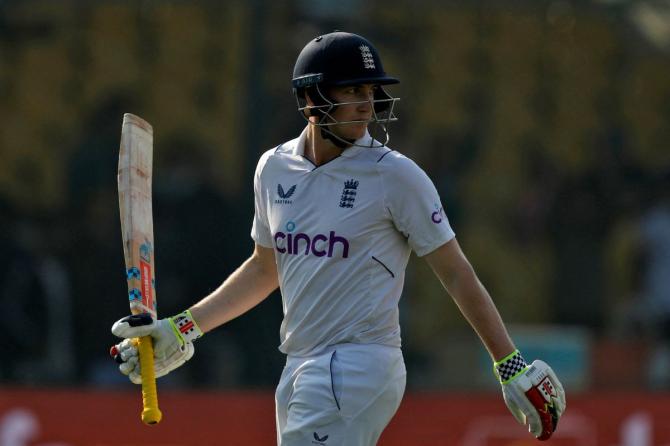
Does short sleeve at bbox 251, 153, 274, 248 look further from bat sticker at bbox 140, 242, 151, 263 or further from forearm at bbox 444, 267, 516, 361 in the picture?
forearm at bbox 444, 267, 516, 361

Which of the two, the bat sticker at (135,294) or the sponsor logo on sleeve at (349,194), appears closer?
the sponsor logo on sleeve at (349,194)

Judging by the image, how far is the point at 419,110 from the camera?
30.9ft

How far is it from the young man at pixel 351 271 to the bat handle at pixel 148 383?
0.04m

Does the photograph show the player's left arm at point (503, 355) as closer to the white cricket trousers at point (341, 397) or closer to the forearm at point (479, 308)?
the forearm at point (479, 308)

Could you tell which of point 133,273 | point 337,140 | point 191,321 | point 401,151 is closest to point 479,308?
point 337,140

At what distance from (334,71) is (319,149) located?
25 centimetres

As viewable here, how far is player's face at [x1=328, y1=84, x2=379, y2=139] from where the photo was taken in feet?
13.7

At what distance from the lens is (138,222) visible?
4391 mm

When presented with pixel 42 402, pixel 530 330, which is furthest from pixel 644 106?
pixel 42 402

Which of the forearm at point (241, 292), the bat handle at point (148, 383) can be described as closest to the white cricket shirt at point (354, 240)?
the forearm at point (241, 292)

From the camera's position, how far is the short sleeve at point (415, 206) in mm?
4043

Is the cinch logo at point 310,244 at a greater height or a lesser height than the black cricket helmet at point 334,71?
lesser

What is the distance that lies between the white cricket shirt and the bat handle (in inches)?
16.6

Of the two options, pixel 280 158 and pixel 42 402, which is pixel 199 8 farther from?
pixel 280 158
